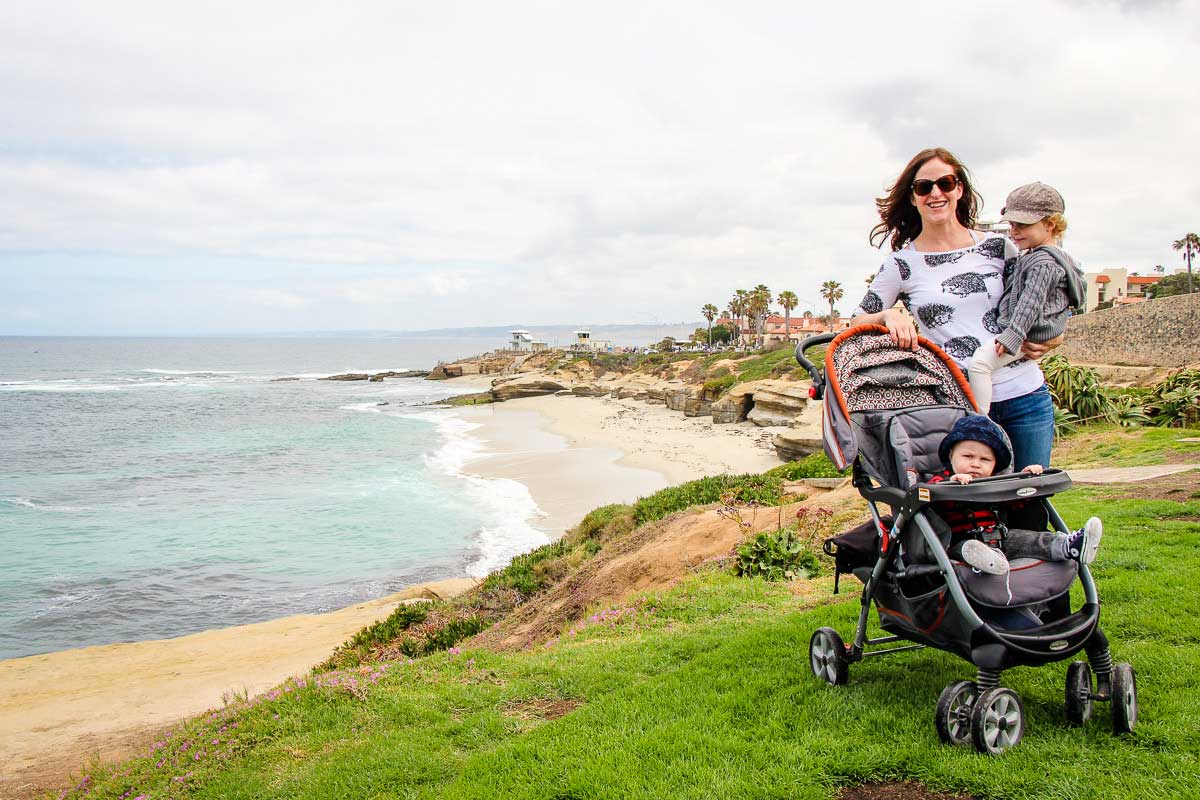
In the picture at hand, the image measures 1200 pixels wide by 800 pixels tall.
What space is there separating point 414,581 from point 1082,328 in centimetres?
3614

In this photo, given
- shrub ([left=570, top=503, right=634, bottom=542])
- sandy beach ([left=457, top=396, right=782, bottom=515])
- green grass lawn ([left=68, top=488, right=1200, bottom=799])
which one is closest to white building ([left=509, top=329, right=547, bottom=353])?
sandy beach ([left=457, top=396, right=782, bottom=515])

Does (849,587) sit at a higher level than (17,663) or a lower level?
higher

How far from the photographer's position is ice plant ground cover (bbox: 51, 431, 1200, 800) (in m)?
3.43

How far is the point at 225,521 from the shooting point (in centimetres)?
2381

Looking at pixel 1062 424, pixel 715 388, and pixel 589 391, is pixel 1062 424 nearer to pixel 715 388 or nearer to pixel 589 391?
pixel 715 388

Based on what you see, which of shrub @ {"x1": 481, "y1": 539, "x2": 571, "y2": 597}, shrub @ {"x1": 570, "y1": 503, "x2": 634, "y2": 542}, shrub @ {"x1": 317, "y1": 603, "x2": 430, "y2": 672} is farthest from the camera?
shrub @ {"x1": 570, "y1": 503, "x2": 634, "y2": 542}

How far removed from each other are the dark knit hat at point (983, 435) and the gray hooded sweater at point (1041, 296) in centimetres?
38

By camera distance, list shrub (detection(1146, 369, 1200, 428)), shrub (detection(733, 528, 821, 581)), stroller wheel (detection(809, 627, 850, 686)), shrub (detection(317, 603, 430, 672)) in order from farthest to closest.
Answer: shrub (detection(1146, 369, 1200, 428)) < shrub (detection(317, 603, 430, 672)) < shrub (detection(733, 528, 821, 581)) < stroller wheel (detection(809, 627, 850, 686))

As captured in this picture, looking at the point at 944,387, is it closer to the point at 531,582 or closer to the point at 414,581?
the point at 531,582

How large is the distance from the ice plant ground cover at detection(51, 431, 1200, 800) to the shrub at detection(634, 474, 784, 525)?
605cm

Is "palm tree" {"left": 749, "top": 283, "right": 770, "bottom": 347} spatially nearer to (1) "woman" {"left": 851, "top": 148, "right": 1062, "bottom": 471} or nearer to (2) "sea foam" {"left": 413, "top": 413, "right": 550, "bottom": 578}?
(2) "sea foam" {"left": 413, "top": 413, "right": 550, "bottom": 578}

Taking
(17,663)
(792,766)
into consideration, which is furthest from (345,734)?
(17,663)

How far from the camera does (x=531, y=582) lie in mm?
12289

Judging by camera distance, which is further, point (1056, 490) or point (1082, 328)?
point (1082, 328)
